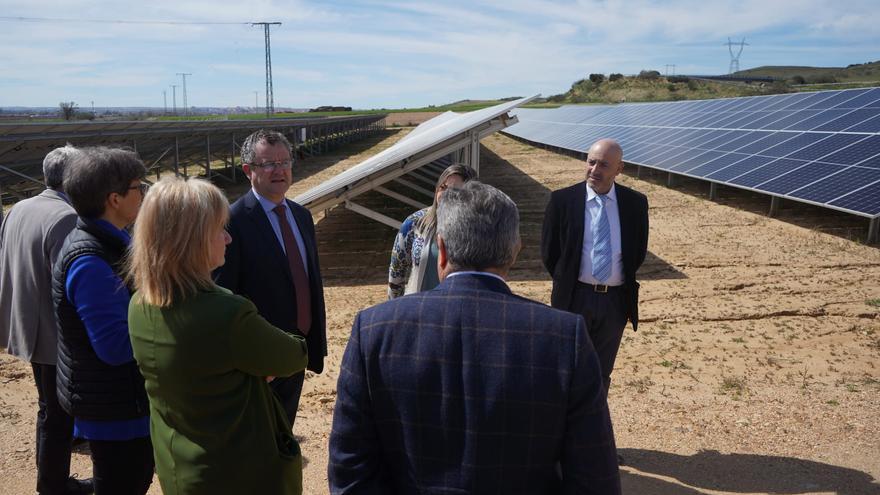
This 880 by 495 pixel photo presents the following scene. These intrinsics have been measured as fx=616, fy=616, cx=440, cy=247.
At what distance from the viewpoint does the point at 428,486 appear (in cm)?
146

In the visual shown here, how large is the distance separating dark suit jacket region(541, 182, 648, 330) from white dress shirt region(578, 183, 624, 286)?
0.02 m

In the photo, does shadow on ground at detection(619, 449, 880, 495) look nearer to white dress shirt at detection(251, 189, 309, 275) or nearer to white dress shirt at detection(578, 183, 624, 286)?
white dress shirt at detection(578, 183, 624, 286)

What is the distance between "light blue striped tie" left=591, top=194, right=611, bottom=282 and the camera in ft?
11.4

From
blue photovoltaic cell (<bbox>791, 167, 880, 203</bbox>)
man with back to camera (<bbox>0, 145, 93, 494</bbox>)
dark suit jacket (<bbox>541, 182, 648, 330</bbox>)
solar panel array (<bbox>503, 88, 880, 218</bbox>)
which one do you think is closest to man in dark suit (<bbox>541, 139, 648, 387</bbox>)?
dark suit jacket (<bbox>541, 182, 648, 330</bbox>)

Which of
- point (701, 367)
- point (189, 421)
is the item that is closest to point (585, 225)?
point (701, 367)

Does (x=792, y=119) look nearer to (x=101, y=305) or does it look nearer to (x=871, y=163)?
(x=871, y=163)

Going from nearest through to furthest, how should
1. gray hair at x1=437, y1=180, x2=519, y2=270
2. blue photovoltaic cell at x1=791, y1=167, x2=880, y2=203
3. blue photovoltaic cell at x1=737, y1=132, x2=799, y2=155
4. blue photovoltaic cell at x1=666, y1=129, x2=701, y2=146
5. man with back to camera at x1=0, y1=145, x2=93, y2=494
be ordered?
gray hair at x1=437, y1=180, x2=519, y2=270
man with back to camera at x1=0, y1=145, x2=93, y2=494
blue photovoltaic cell at x1=791, y1=167, x2=880, y2=203
blue photovoltaic cell at x1=737, y1=132, x2=799, y2=155
blue photovoltaic cell at x1=666, y1=129, x2=701, y2=146

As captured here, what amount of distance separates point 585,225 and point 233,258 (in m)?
1.95

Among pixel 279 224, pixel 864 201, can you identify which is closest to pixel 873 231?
pixel 864 201

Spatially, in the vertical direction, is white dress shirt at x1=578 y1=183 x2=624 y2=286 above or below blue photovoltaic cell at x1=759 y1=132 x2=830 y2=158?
below

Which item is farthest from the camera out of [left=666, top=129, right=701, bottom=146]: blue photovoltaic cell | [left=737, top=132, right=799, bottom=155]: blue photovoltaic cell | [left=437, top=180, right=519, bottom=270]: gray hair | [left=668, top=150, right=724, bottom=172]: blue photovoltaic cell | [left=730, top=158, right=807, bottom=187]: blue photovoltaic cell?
[left=666, top=129, right=701, bottom=146]: blue photovoltaic cell

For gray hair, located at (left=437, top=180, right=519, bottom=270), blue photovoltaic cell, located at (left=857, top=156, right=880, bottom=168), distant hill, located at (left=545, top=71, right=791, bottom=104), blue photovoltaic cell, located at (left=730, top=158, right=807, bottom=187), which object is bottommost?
blue photovoltaic cell, located at (left=730, top=158, right=807, bottom=187)

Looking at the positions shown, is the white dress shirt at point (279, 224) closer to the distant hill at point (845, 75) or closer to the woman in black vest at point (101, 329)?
the woman in black vest at point (101, 329)

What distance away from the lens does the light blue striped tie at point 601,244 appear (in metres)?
3.47
